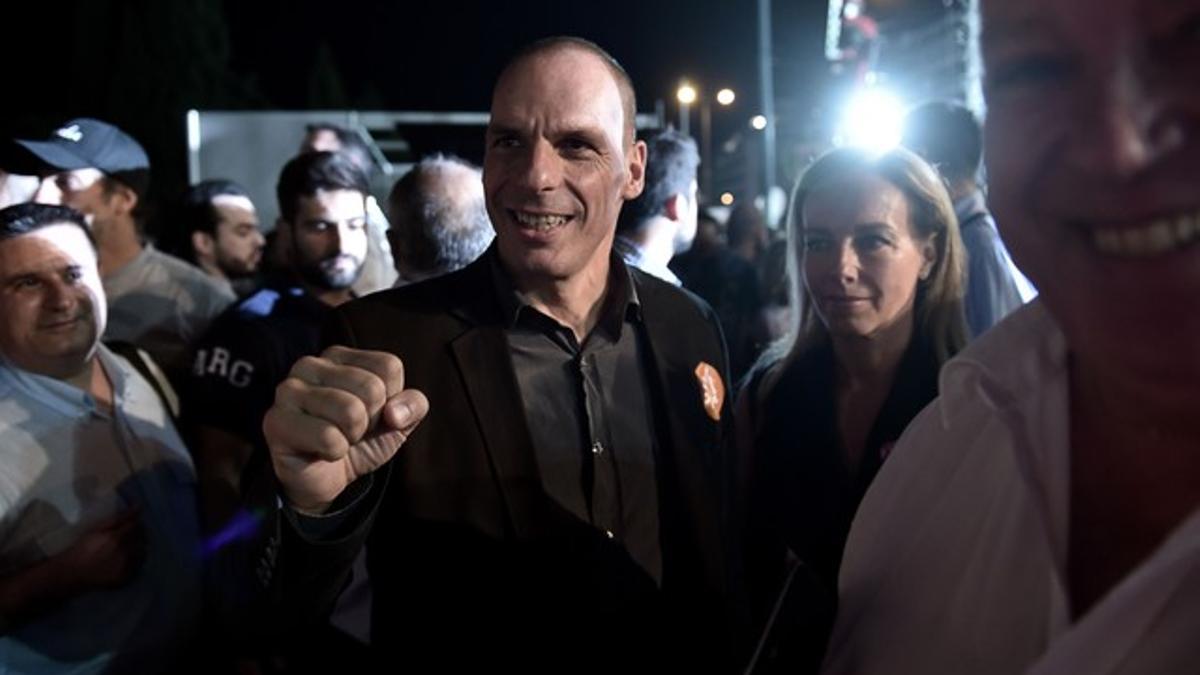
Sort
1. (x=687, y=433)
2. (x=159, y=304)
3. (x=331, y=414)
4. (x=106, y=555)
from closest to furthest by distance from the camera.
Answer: (x=331, y=414), (x=687, y=433), (x=106, y=555), (x=159, y=304)

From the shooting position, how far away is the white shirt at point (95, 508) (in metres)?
2.39

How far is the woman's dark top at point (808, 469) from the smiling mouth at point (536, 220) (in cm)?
111

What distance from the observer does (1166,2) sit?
84 cm

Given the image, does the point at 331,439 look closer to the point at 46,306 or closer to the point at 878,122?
the point at 46,306

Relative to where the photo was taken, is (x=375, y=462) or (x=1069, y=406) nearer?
(x=1069, y=406)

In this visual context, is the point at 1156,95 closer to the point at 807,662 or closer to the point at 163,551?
the point at 807,662

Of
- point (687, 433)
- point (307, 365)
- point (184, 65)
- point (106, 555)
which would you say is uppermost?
point (184, 65)

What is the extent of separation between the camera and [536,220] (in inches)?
88.4

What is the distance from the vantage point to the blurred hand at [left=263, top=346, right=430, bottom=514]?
139 centimetres

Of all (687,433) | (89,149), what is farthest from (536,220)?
(89,149)

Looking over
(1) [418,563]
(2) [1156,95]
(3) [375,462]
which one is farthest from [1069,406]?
(1) [418,563]

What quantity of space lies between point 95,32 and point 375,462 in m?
42.9

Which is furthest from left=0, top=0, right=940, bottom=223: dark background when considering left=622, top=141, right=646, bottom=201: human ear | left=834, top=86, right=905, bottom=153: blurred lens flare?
left=622, top=141, right=646, bottom=201: human ear

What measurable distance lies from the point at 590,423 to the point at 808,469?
3.08ft
